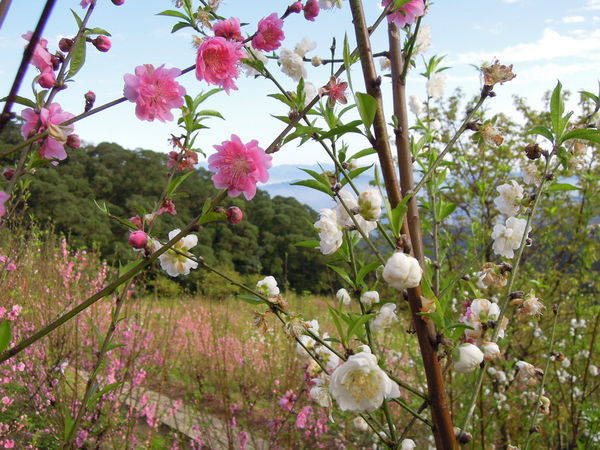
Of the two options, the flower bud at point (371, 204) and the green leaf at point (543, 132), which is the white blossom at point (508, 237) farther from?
the flower bud at point (371, 204)

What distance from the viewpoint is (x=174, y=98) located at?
0.77m

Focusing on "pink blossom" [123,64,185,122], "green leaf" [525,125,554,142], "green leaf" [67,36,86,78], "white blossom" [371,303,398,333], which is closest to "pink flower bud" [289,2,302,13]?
"pink blossom" [123,64,185,122]

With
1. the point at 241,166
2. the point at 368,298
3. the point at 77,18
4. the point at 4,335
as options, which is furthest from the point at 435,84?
the point at 4,335

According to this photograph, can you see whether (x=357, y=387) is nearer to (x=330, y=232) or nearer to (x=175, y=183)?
(x=330, y=232)

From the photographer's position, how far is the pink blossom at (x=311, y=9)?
2.90 ft

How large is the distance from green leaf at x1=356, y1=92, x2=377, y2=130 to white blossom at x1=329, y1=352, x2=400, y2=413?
0.34 meters

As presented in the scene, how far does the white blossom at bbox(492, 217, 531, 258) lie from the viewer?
0.92 metres

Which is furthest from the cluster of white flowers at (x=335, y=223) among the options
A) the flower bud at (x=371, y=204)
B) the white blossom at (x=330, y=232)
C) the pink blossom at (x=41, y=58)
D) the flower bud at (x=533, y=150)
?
the pink blossom at (x=41, y=58)

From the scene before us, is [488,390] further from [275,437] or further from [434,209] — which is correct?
[434,209]

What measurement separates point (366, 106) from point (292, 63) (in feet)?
1.33

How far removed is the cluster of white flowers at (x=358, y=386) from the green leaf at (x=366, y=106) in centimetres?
34

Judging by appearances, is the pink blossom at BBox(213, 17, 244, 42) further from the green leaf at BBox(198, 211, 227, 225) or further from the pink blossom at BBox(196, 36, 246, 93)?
the green leaf at BBox(198, 211, 227, 225)

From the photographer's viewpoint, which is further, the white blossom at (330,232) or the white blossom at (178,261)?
the white blossom at (178,261)

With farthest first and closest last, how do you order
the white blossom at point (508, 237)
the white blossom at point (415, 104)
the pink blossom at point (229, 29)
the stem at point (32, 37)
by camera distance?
the white blossom at point (415, 104)
the white blossom at point (508, 237)
the pink blossom at point (229, 29)
the stem at point (32, 37)
